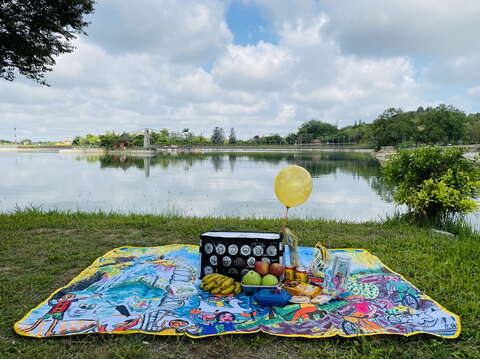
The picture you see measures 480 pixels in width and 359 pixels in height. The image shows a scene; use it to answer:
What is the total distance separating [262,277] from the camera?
116 inches

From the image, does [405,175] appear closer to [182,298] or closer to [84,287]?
[182,298]

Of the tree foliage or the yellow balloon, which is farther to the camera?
the tree foliage

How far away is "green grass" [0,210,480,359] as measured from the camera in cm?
217

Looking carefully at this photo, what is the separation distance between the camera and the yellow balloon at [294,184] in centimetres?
344

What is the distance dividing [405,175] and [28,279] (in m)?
5.70

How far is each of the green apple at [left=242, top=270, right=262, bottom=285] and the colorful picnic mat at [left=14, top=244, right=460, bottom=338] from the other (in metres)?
0.13

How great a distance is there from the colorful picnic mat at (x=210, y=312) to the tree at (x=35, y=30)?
199 inches

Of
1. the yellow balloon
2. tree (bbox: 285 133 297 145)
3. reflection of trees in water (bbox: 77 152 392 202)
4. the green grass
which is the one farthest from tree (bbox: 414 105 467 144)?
the yellow balloon

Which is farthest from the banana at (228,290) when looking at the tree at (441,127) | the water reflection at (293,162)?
the tree at (441,127)

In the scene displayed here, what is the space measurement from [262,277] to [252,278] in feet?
0.39

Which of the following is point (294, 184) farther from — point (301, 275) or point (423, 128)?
point (423, 128)

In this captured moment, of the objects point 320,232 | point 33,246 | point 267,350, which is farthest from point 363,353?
point 33,246

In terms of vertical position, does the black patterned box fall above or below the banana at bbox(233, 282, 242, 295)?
above

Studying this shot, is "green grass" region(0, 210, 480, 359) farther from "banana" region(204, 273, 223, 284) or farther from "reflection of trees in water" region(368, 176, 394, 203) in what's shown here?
"reflection of trees in water" region(368, 176, 394, 203)
